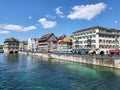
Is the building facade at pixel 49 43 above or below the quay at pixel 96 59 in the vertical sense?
above

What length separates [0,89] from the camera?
34406 mm

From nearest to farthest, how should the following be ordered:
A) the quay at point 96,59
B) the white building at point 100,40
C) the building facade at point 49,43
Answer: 1. the quay at point 96,59
2. the white building at point 100,40
3. the building facade at point 49,43

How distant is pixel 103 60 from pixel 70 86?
35282 millimetres

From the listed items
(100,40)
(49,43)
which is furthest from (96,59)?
(49,43)

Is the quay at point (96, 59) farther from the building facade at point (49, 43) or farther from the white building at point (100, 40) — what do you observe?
the building facade at point (49, 43)

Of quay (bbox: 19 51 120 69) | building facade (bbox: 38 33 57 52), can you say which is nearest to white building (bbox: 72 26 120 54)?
quay (bbox: 19 51 120 69)

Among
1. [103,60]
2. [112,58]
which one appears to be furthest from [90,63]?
[112,58]

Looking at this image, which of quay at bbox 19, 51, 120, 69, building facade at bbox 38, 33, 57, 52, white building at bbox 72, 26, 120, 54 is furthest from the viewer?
building facade at bbox 38, 33, 57, 52

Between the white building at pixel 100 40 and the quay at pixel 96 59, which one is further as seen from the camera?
the white building at pixel 100 40

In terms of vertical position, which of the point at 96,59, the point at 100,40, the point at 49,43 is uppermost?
the point at 49,43

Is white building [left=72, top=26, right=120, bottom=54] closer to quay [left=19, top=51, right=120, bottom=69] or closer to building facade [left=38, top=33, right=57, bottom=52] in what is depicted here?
quay [left=19, top=51, right=120, bottom=69]

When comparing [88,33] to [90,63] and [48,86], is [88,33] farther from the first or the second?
[48,86]

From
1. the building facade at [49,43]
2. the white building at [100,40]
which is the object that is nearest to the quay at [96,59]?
the white building at [100,40]

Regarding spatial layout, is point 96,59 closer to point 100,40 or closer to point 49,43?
point 100,40
